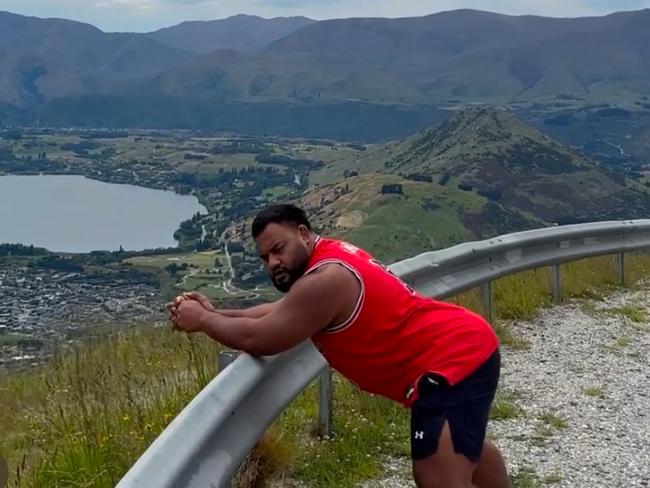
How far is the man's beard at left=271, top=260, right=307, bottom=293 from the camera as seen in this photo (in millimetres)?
3822

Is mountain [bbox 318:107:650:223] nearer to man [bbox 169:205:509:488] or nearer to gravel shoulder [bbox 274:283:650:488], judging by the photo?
gravel shoulder [bbox 274:283:650:488]

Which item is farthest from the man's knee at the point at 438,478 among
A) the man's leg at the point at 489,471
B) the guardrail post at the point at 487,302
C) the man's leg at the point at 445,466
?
the guardrail post at the point at 487,302

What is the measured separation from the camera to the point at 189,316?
13.1ft

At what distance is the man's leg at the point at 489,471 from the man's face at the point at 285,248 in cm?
106

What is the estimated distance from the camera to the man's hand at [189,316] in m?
3.96

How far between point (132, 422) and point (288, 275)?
1396mm

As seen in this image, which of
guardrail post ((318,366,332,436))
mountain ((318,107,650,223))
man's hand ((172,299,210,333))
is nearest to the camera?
man's hand ((172,299,210,333))

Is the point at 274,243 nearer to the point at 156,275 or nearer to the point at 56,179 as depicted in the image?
the point at 156,275

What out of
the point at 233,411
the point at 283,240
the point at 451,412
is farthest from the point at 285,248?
the point at 451,412

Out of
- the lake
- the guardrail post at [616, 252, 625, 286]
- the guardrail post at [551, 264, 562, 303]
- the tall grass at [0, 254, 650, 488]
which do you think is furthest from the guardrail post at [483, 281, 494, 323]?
the lake

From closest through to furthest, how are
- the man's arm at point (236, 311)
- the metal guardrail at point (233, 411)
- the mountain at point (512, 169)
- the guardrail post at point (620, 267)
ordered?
the metal guardrail at point (233, 411) < the man's arm at point (236, 311) < the guardrail post at point (620, 267) < the mountain at point (512, 169)

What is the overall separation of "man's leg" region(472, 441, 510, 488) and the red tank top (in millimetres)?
491

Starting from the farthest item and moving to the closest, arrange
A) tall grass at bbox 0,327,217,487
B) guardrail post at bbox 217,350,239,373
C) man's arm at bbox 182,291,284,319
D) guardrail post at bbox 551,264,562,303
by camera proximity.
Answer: guardrail post at bbox 551,264,562,303, tall grass at bbox 0,327,217,487, guardrail post at bbox 217,350,239,373, man's arm at bbox 182,291,284,319

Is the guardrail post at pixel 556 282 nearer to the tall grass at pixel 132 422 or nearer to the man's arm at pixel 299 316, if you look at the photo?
the tall grass at pixel 132 422
